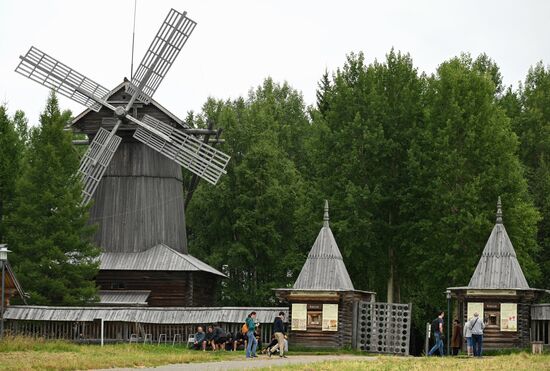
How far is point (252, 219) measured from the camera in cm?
6744

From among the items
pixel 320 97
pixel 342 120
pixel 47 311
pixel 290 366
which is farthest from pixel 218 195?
pixel 290 366

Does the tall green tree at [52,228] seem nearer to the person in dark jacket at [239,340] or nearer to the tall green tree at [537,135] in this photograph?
the person in dark jacket at [239,340]

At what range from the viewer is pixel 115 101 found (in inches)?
2308

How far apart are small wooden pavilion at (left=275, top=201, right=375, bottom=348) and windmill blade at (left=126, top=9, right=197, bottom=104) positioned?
14984 millimetres

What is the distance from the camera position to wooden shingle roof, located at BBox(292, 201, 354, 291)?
47.1m

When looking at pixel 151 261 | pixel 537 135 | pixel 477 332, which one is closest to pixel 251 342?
pixel 477 332

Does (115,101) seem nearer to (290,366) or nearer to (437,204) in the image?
(437,204)

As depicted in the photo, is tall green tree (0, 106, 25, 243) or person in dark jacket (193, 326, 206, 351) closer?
person in dark jacket (193, 326, 206, 351)

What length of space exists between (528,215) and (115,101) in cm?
1958

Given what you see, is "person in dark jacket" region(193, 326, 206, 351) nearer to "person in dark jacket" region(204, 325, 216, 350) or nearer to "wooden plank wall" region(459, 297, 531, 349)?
"person in dark jacket" region(204, 325, 216, 350)

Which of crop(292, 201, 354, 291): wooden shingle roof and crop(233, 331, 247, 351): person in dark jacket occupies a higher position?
crop(292, 201, 354, 291): wooden shingle roof

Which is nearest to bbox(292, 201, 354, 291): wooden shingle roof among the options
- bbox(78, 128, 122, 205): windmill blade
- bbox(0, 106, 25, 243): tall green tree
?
bbox(78, 128, 122, 205): windmill blade

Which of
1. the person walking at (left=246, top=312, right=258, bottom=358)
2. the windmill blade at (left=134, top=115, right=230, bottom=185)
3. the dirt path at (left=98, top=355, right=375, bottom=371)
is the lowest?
the dirt path at (left=98, top=355, right=375, bottom=371)

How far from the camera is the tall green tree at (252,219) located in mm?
67125
